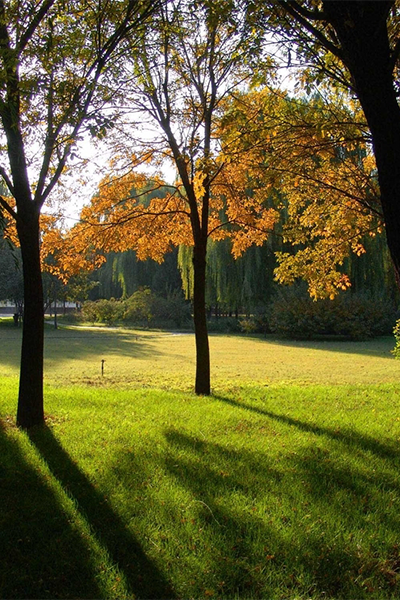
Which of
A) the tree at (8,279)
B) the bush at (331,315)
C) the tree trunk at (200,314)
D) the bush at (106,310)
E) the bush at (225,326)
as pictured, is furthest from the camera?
the bush at (106,310)

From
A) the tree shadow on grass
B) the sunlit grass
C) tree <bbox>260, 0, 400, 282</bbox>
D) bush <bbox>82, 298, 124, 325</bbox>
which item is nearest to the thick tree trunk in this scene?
tree <bbox>260, 0, 400, 282</bbox>

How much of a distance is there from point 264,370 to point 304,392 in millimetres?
5295

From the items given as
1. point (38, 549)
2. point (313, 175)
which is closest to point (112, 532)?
point (38, 549)

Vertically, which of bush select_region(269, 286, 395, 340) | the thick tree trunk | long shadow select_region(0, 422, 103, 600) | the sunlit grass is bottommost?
the sunlit grass

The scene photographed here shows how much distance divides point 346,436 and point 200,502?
2.59 metres

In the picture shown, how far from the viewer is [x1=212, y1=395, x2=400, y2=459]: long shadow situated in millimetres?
4832

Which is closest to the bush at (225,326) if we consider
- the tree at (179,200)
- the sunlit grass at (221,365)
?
the sunlit grass at (221,365)

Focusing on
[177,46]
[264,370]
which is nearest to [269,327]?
[264,370]

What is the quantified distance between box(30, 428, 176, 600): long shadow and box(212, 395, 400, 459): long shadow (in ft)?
9.30

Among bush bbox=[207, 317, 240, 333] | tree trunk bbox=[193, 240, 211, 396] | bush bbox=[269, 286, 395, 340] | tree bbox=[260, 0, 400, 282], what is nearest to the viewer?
tree bbox=[260, 0, 400, 282]

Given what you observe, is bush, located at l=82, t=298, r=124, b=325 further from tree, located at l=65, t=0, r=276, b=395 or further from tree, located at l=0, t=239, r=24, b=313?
tree, located at l=65, t=0, r=276, b=395

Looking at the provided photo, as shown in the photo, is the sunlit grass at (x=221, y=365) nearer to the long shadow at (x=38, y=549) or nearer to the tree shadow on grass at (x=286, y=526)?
the tree shadow on grass at (x=286, y=526)

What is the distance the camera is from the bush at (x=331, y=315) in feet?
87.2

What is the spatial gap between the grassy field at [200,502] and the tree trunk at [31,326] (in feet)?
1.12
